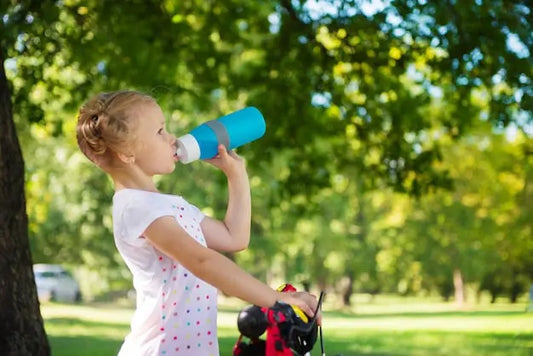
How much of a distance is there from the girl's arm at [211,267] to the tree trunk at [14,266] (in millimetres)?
2768

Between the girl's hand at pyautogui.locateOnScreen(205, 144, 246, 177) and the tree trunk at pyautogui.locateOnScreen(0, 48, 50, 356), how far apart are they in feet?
8.43

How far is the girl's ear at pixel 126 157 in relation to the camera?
9.72 feet

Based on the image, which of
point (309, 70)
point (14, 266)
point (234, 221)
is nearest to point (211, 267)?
point (234, 221)

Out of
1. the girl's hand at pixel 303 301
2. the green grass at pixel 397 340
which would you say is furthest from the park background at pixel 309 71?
the girl's hand at pixel 303 301

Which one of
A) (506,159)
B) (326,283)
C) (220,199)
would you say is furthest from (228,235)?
(326,283)

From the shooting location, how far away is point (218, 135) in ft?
10.1

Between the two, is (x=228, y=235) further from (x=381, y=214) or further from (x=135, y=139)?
(x=381, y=214)

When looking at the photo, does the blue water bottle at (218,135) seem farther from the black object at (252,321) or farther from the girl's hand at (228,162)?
the black object at (252,321)

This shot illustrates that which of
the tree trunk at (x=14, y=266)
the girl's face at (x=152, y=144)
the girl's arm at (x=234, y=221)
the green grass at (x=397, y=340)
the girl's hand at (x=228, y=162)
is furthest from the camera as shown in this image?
the green grass at (x=397, y=340)

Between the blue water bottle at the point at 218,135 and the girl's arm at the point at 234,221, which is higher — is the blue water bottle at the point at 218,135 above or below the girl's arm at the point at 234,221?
above

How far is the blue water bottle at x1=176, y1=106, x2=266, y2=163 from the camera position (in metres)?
2.99

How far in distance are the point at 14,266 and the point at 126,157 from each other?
8.95 ft

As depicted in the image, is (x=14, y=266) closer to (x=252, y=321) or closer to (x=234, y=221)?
(x=234, y=221)

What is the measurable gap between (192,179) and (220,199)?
1.25m
